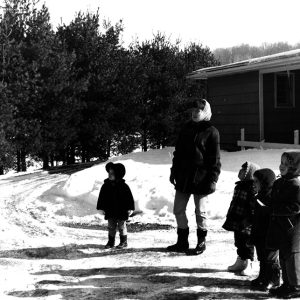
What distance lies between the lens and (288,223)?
4.10 m

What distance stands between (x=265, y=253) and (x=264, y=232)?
193 mm

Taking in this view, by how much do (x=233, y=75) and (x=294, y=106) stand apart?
92.9 inches

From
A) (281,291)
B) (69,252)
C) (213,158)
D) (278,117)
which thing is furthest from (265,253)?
(278,117)

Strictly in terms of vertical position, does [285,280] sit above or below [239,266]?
above

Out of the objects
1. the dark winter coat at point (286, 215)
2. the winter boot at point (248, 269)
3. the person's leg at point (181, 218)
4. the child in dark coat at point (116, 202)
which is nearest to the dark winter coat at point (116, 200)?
the child in dark coat at point (116, 202)

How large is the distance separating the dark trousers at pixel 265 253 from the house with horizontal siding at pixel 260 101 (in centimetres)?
1061

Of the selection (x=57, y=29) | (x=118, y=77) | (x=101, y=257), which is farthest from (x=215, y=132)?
(x=57, y=29)

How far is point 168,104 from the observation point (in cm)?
2145

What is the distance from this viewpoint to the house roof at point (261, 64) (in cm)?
1338

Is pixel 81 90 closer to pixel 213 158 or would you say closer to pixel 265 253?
pixel 213 158

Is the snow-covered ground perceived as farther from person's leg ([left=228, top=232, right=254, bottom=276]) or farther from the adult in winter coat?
the adult in winter coat

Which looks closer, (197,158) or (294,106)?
(197,158)

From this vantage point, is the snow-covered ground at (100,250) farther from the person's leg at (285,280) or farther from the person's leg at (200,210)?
the person's leg at (200,210)

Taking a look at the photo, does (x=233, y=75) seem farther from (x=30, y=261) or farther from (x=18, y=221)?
(x=30, y=261)
